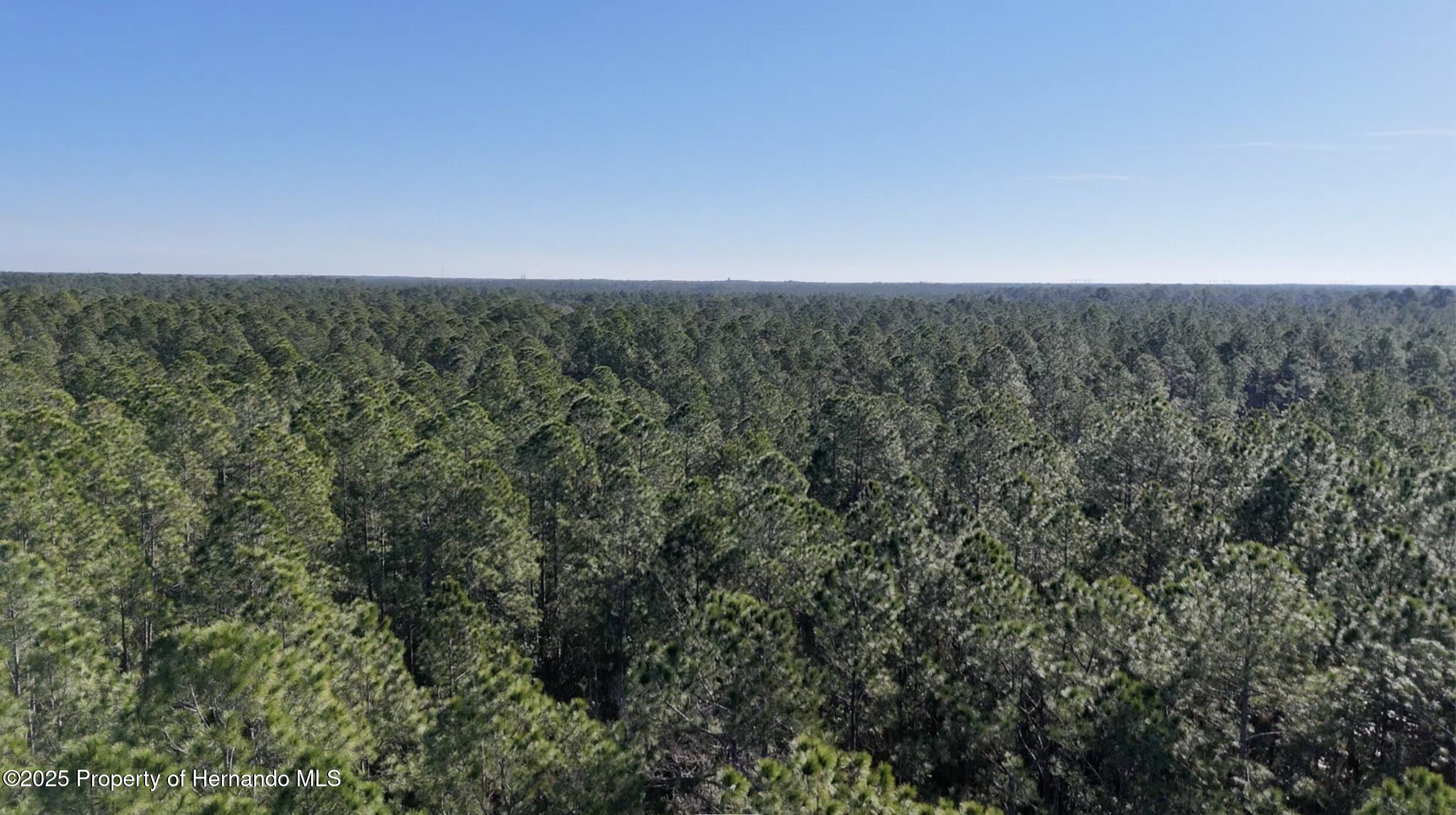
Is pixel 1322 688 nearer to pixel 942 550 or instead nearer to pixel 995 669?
pixel 995 669

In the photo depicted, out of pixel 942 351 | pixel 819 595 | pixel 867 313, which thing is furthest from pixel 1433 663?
pixel 867 313

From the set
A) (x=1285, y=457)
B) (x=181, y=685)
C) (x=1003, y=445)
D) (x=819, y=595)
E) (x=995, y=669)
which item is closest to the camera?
(x=181, y=685)

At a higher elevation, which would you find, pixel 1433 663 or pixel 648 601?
pixel 1433 663

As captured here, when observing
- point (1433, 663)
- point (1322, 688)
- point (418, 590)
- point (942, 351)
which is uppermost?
point (942, 351)

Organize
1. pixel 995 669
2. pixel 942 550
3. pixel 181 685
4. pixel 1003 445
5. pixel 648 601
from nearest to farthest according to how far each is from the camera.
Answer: pixel 181 685, pixel 995 669, pixel 942 550, pixel 648 601, pixel 1003 445

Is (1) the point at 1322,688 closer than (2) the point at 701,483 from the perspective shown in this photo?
Yes

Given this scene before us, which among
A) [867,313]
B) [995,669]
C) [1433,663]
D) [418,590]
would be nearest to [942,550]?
[995,669]

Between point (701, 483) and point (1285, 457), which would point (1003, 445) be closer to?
point (1285, 457)
